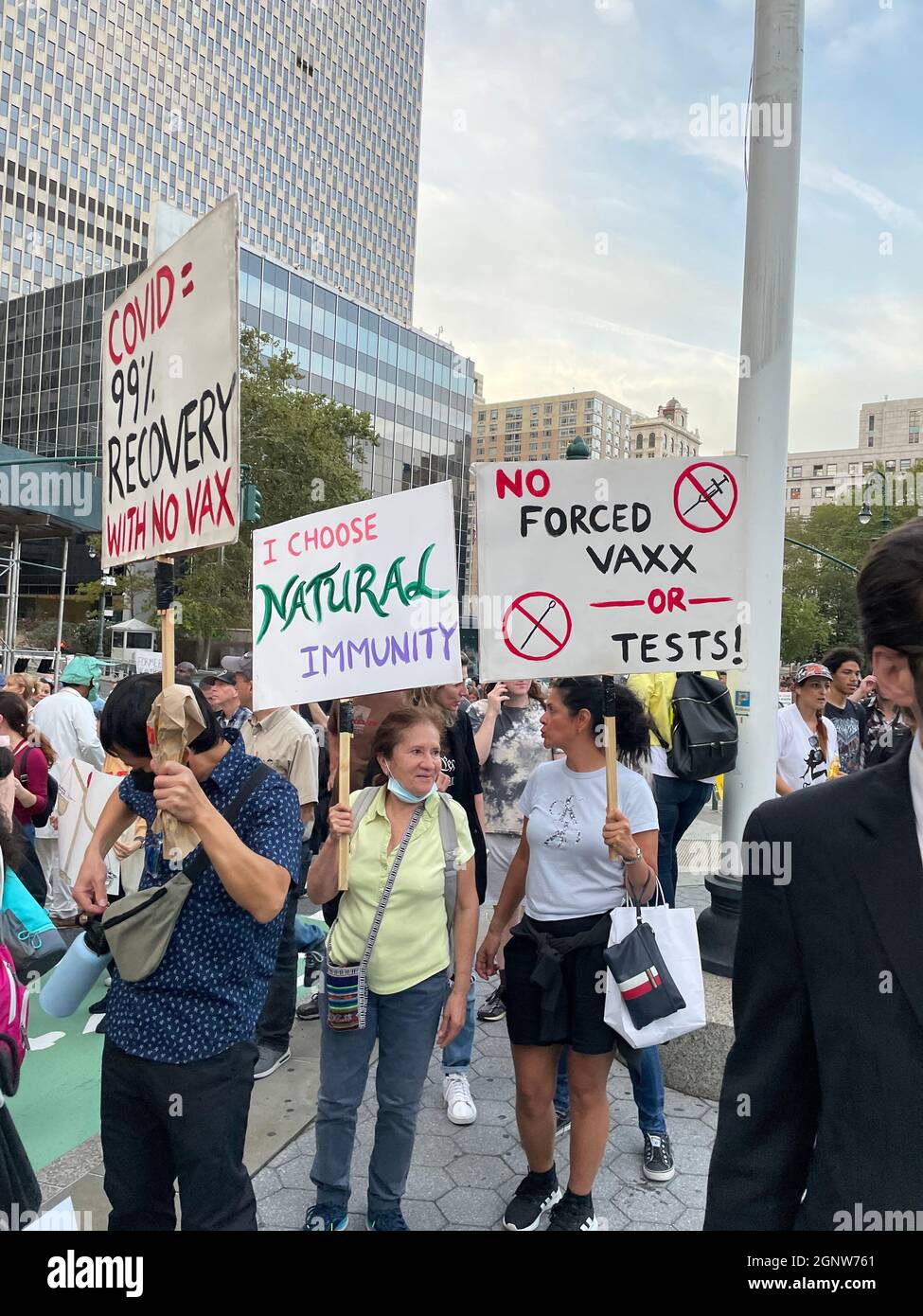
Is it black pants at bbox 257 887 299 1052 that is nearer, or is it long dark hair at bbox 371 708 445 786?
long dark hair at bbox 371 708 445 786

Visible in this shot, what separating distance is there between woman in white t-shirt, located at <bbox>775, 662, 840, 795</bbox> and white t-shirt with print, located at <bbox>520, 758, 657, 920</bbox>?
274 centimetres

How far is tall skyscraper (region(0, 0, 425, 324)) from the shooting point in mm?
84250

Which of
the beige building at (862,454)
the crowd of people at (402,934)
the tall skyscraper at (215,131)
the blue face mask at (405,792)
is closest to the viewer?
the crowd of people at (402,934)

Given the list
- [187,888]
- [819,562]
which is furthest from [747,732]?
[819,562]

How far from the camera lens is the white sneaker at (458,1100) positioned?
377 centimetres

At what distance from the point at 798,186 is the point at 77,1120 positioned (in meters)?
5.59

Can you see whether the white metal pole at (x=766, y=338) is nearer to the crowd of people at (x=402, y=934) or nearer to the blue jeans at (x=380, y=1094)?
the crowd of people at (x=402, y=934)

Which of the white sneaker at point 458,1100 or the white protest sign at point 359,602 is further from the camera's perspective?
the white sneaker at point 458,1100

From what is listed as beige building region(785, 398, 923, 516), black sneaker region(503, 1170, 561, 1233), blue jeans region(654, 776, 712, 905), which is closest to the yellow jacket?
blue jeans region(654, 776, 712, 905)

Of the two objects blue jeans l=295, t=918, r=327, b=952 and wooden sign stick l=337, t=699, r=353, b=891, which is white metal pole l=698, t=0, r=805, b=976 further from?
wooden sign stick l=337, t=699, r=353, b=891

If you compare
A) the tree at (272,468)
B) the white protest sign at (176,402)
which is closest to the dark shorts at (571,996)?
the white protest sign at (176,402)

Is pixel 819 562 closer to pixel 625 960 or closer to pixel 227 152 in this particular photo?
pixel 625 960
